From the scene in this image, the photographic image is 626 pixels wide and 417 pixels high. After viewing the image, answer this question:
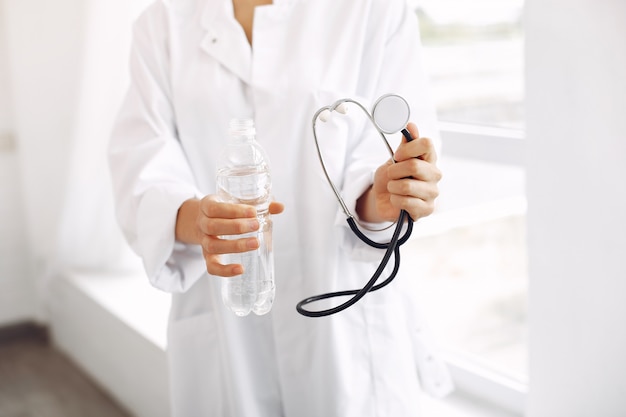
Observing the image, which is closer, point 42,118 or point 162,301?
point 162,301

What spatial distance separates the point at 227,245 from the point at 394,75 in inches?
19.5

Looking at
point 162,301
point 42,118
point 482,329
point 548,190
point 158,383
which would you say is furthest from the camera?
point 42,118

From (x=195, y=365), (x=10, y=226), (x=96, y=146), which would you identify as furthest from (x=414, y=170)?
(x=10, y=226)

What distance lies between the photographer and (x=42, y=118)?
10.9 feet

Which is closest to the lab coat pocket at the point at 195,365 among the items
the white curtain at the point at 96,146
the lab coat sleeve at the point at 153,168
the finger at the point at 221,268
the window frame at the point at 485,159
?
the lab coat sleeve at the point at 153,168

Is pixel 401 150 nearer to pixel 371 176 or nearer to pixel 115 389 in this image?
pixel 371 176

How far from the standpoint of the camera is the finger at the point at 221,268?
112 centimetres

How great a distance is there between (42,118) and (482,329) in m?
2.14

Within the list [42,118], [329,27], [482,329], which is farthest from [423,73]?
[42,118]

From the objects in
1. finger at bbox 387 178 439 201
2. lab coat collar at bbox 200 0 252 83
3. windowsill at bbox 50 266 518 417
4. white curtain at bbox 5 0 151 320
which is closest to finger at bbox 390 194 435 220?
finger at bbox 387 178 439 201

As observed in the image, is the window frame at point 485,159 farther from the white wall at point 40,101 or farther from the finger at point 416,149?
the white wall at point 40,101

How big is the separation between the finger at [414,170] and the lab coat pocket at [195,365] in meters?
0.54

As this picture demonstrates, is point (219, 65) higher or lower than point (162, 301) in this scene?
higher

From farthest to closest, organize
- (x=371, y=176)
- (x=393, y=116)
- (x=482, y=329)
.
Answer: (x=482, y=329) < (x=371, y=176) < (x=393, y=116)
